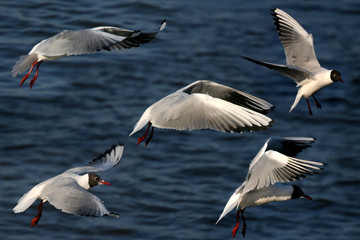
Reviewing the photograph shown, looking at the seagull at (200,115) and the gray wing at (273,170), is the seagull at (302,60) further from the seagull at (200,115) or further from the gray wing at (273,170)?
the seagull at (200,115)

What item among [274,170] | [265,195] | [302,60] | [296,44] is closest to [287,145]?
[265,195]

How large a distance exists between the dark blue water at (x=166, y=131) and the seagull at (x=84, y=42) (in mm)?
2415

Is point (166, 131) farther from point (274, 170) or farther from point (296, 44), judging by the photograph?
point (274, 170)

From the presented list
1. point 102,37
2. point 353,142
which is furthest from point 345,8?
point 102,37

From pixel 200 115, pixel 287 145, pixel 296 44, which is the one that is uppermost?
pixel 296 44

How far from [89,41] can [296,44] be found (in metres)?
2.53

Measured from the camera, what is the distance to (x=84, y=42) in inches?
262

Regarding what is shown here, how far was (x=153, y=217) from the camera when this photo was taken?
878 centimetres

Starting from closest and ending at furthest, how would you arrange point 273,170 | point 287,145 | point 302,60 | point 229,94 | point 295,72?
→ point 273,170 < point 229,94 < point 287,145 < point 295,72 < point 302,60

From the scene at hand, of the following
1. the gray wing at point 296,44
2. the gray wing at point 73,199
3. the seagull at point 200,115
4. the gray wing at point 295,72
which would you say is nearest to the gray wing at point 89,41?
the seagull at point 200,115

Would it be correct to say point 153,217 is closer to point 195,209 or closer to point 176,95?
point 195,209

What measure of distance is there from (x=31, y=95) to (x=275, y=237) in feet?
13.0

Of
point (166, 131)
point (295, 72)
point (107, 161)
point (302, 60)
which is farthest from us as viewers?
point (166, 131)

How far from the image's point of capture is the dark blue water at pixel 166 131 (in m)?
8.80
